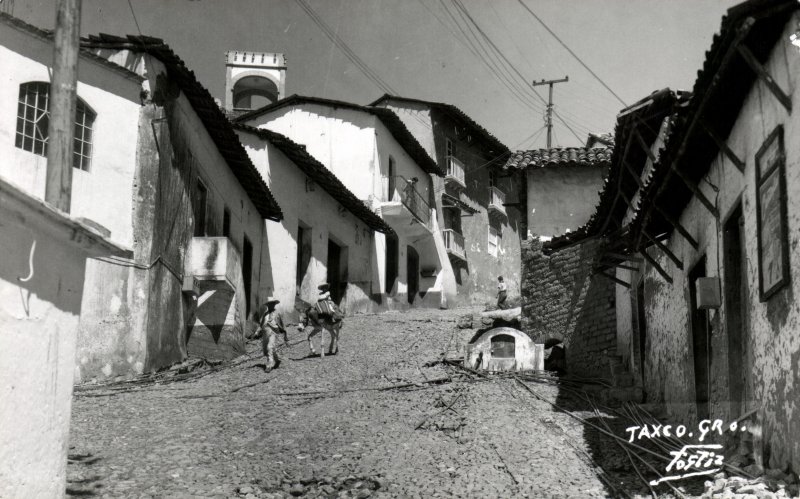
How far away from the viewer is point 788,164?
7.32 meters

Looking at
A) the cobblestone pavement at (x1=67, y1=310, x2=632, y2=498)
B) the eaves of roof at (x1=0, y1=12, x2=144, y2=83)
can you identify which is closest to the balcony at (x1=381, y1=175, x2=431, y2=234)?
the cobblestone pavement at (x1=67, y1=310, x2=632, y2=498)

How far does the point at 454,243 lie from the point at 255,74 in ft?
37.0

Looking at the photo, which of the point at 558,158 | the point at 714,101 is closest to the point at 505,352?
the point at 558,158

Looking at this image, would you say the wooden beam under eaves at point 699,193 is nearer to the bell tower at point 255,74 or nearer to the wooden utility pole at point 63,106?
the wooden utility pole at point 63,106

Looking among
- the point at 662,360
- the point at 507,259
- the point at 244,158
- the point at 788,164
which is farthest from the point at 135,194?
the point at 507,259

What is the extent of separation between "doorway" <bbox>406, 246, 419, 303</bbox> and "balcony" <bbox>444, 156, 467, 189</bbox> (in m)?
4.10

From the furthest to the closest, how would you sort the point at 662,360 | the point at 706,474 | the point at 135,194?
the point at 135,194
the point at 662,360
the point at 706,474

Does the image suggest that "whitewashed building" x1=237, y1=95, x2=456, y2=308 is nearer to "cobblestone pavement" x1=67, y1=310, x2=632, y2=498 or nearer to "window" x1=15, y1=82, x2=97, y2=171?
"cobblestone pavement" x1=67, y1=310, x2=632, y2=498

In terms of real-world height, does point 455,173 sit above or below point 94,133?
above

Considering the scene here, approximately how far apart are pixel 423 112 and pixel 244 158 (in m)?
17.5

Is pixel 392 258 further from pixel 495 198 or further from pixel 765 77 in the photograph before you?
pixel 765 77

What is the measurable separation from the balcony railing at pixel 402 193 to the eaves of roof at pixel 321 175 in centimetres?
122

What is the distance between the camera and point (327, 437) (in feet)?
36.9

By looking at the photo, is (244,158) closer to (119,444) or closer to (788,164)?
(119,444)
